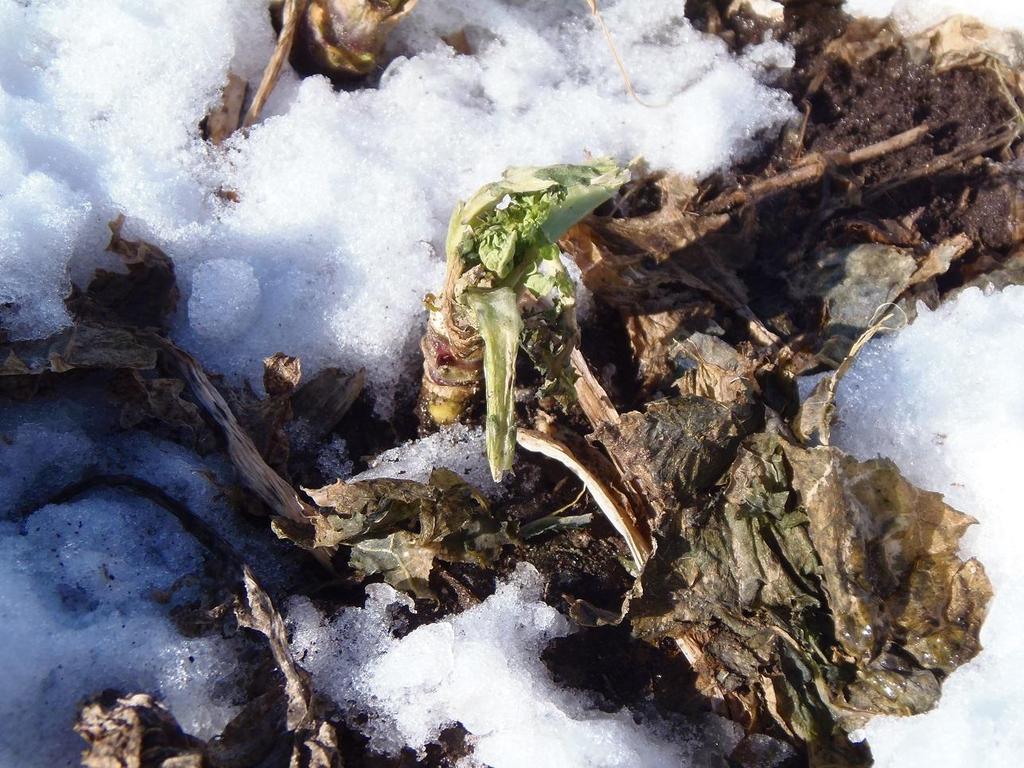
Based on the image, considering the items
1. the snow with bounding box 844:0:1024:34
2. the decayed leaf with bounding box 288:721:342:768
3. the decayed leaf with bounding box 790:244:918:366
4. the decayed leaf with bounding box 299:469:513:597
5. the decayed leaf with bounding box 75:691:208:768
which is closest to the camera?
the decayed leaf with bounding box 75:691:208:768

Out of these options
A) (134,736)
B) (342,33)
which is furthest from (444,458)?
(342,33)

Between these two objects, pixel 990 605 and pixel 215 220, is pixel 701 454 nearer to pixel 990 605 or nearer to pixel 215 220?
pixel 990 605

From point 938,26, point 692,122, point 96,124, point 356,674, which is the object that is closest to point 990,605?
point 356,674

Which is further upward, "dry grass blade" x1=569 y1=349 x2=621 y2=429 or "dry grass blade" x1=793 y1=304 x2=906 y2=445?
"dry grass blade" x1=793 y1=304 x2=906 y2=445

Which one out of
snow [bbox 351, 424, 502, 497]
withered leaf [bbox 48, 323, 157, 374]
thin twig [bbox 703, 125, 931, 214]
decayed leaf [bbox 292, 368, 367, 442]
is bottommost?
snow [bbox 351, 424, 502, 497]

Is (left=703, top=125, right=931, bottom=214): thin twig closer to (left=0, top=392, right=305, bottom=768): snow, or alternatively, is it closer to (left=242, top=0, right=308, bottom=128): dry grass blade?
(left=242, top=0, right=308, bottom=128): dry grass blade

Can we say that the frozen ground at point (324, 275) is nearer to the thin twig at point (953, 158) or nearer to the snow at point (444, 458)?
the snow at point (444, 458)

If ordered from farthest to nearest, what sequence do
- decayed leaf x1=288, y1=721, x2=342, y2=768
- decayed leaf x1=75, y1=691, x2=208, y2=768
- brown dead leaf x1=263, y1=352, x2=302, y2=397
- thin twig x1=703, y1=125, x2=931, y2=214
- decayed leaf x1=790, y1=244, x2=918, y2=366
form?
thin twig x1=703, y1=125, x2=931, y2=214, decayed leaf x1=790, y1=244, x2=918, y2=366, brown dead leaf x1=263, y1=352, x2=302, y2=397, decayed leaf x1=288, y1=721, x2=342, y2=768, decayed leaf x1=75, y1=691, x2=208, y2=768

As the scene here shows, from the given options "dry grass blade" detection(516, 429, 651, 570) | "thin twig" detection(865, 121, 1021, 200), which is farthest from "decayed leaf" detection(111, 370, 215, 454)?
"thin twig" detection(865, 121, 1021, 200)
